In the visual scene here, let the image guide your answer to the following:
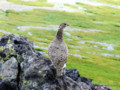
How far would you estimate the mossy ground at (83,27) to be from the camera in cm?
7057

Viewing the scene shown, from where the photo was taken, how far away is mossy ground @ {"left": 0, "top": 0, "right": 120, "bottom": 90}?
232ft

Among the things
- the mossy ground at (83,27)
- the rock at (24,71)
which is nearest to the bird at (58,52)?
the rock at (24,71)

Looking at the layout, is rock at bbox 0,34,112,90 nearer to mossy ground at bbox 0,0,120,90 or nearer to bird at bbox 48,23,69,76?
bird at bbox 48,23,69,76

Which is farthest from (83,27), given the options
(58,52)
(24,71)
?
(24,71)

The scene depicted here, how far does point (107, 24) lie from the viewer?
145m

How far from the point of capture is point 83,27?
135750 mm

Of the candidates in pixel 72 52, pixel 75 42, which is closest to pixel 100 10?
pixel 75 42

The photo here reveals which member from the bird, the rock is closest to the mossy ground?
the bird

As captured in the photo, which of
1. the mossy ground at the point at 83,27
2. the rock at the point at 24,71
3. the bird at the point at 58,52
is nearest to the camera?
the rock at the point at 24,71

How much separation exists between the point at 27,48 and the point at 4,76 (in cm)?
311

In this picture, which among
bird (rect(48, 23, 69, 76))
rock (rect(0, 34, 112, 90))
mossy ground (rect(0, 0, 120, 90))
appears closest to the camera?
rock (rect(0, 34, 112, 90))

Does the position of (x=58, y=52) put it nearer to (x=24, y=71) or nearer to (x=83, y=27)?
(x=24, y=71)

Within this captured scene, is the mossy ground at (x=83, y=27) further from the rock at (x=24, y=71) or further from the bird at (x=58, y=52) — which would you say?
the rock at (x=24, y=71)

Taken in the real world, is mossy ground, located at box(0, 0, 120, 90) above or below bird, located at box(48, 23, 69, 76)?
below
